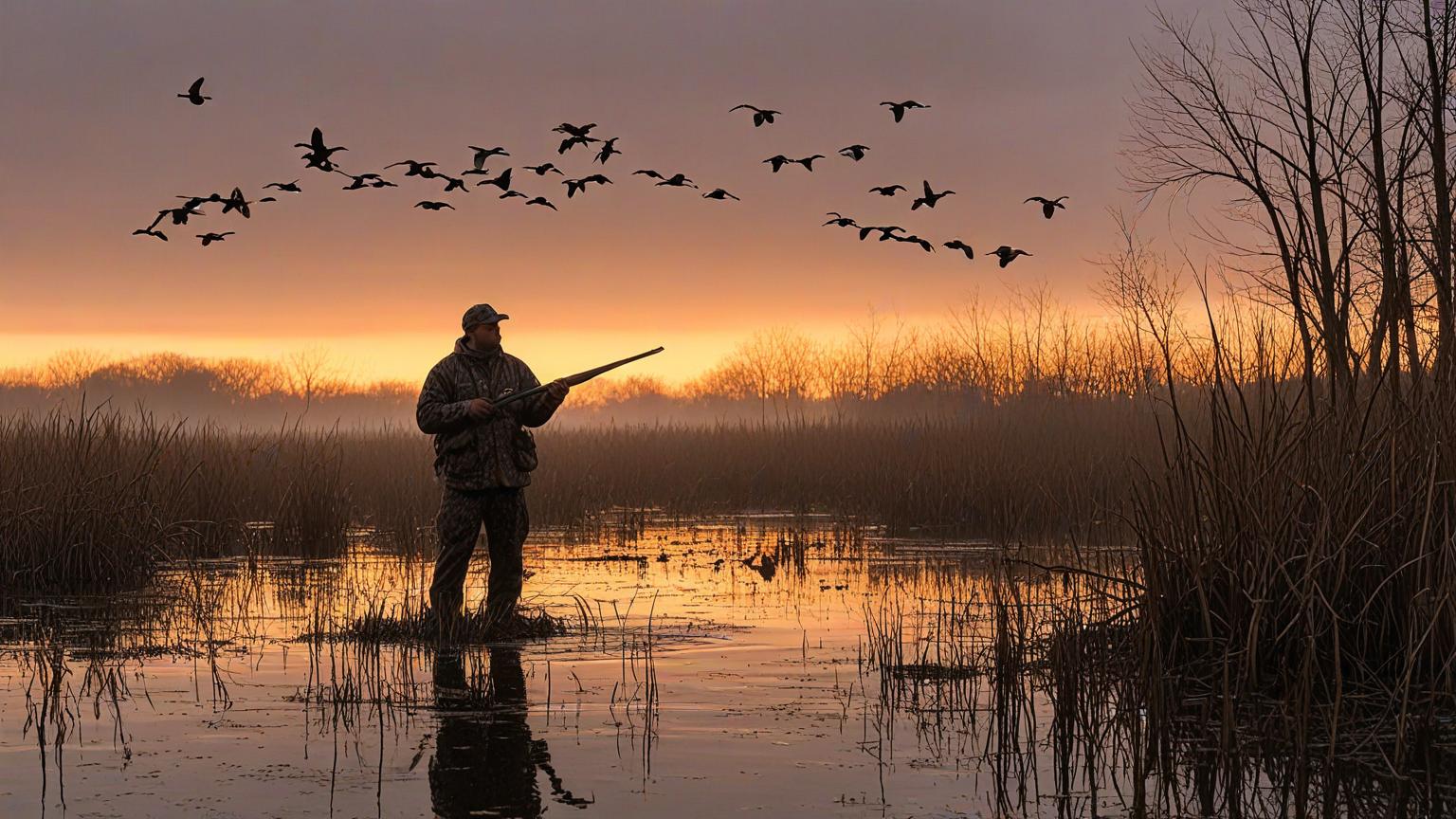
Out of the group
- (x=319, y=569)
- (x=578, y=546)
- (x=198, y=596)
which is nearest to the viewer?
(x=198, y=596)

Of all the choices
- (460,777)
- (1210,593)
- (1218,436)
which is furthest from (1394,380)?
(460,777)

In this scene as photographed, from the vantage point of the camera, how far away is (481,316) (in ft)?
31.9

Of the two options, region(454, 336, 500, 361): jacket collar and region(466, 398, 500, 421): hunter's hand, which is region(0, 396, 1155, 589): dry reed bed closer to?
region(466, 398, 500, 421): hunter's hand

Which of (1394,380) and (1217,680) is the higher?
(1394,380)

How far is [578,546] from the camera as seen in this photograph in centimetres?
1634

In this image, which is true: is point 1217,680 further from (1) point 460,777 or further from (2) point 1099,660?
(1) point 460,777

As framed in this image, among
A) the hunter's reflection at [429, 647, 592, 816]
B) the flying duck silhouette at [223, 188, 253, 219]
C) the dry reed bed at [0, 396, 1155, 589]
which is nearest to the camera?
the hunter's reflection at [429, 647, 592, 816]

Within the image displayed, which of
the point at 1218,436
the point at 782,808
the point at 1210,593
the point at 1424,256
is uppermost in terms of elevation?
the point at 1424,256

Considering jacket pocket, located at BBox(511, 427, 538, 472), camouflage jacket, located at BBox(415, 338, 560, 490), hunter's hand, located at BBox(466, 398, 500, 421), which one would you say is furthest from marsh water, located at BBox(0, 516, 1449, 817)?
hunter's hand, located at BBox(466, 398, 500, 421)

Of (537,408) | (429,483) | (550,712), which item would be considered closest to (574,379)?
(537,408)

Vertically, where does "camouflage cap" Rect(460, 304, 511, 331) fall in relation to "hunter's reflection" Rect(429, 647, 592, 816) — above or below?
above

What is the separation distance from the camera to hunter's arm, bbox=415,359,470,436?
9.42m

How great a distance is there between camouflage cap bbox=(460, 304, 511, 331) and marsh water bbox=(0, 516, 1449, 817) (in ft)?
6.14

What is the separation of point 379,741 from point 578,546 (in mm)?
10060
